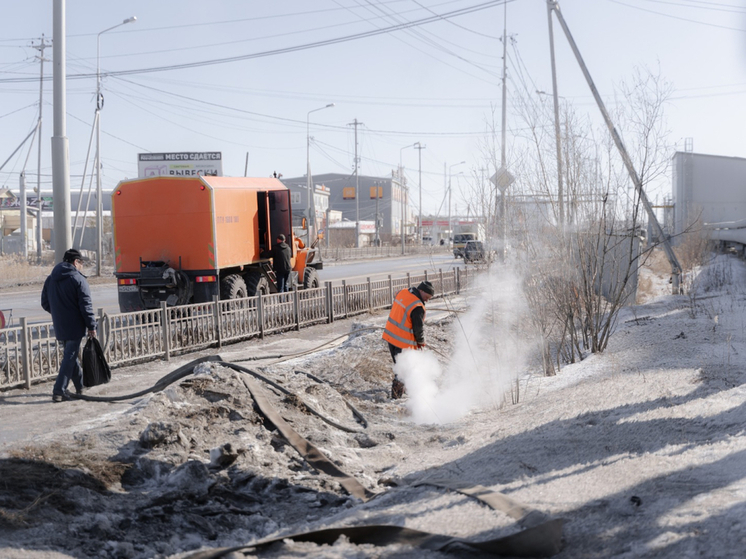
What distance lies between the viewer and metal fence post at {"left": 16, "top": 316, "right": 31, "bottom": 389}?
28.4 feet

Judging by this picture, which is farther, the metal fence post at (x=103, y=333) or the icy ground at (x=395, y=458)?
the metal fence post at (x=103, y=333)

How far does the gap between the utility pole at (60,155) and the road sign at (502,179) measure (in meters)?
6.23

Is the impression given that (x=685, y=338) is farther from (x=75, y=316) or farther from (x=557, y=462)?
(x=75, y=316)

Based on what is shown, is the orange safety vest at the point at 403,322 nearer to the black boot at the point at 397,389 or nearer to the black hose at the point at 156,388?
the black boot at the point at 397,389

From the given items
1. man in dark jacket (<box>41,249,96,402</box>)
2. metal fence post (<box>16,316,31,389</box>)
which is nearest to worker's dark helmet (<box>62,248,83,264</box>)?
man in dark jacket (<box>41,249,96,402</box>)

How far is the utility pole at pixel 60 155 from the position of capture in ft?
33.4

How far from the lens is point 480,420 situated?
7598 mm

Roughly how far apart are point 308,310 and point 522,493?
11.2m

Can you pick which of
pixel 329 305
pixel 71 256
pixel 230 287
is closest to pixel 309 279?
pixel 329 305

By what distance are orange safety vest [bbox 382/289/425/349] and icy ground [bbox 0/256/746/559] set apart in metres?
0.39

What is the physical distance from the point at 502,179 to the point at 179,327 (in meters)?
5.81

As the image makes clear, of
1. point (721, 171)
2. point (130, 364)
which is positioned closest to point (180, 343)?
point (130, 364)

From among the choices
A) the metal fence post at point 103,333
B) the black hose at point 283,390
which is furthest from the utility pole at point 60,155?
the black hose at point 283,390

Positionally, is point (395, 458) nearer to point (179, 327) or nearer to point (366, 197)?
point (179, 327)
